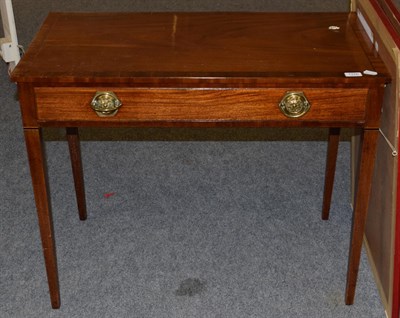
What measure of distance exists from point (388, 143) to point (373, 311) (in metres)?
0.55

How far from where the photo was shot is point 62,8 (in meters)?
4.53

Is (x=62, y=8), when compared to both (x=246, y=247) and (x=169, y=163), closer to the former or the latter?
(x=169, y=163)

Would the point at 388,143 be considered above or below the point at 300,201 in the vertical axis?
above

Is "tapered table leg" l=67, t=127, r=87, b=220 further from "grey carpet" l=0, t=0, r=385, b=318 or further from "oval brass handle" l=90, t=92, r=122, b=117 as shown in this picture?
"oval brass handle" l=90, t=92, r=122, b=117

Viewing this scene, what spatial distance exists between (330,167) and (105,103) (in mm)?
984

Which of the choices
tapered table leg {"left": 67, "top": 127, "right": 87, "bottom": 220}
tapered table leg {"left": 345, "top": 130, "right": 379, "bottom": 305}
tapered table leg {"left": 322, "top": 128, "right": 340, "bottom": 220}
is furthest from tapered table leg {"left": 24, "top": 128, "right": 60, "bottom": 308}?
tapered table leg {"left": 322, "top": 128, "right": 340, "bottom": 220}

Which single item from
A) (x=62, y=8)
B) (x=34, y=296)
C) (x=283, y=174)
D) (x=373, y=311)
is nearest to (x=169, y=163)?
(x=283, y=174)

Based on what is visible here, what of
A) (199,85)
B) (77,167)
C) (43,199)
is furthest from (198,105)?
(77,167)

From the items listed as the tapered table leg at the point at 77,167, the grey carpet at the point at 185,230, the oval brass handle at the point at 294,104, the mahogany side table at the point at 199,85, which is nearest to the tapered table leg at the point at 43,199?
the mahogany side table at the point at 199,85

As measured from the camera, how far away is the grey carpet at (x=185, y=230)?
2307mm

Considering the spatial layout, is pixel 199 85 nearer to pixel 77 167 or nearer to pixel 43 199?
pixel 43 199

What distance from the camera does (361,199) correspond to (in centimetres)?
207

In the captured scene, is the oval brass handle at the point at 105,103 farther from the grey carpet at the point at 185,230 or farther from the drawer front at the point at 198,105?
the grey carpet at the point at 185,230

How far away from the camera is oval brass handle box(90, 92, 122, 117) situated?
1.88 m
